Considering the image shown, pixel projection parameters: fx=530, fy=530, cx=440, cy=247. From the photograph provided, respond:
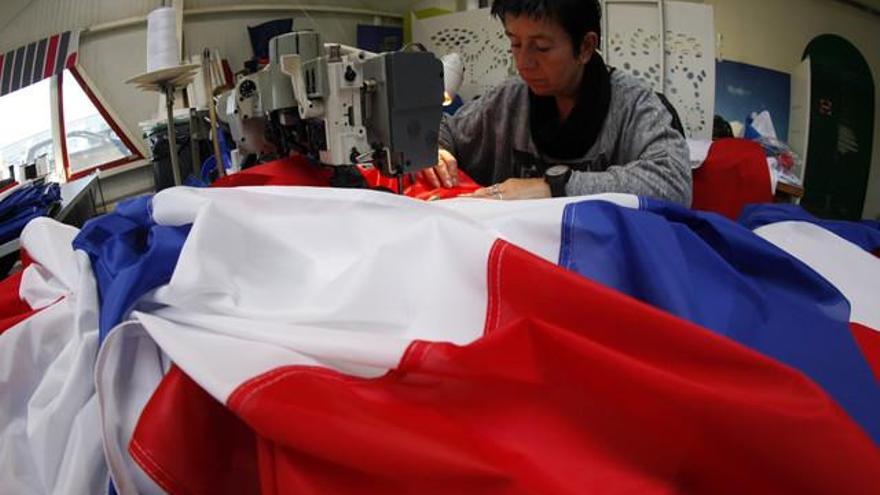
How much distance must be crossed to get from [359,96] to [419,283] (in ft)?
2.29

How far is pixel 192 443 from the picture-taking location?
18.2 inches

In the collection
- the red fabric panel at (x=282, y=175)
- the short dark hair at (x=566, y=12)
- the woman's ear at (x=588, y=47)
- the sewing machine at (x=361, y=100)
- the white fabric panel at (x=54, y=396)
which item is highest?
the short dark hair at (x=566, y=12)

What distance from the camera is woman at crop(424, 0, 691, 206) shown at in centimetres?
123

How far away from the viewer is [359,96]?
114 cm

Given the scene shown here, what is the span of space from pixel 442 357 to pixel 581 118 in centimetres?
115

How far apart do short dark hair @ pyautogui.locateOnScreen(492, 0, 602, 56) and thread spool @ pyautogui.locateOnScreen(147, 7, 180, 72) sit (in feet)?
5.85

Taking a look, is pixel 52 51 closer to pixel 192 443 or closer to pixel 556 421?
pixel 192 443

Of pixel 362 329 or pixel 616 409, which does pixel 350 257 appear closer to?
pixel 362 329

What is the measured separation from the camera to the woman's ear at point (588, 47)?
1354mm

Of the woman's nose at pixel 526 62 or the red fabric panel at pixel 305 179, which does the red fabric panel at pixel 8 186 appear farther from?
the woman's nose at pixel 526 62

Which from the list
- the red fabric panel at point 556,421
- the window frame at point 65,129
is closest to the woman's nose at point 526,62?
the red fabric panel at point 556,421

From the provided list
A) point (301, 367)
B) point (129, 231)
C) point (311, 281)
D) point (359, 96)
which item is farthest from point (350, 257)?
point (359, 96)

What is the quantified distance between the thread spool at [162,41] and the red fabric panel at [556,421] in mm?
2438

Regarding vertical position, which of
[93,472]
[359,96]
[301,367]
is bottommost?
[93,472]
